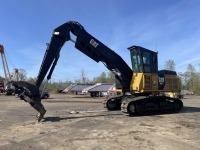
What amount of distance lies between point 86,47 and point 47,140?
8.80 m

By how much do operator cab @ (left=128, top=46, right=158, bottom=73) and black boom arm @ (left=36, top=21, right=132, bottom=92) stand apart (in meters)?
0.77

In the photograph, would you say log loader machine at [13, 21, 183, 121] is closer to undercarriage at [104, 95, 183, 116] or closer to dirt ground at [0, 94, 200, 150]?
undercarriage at [104, 95, 183, 116]

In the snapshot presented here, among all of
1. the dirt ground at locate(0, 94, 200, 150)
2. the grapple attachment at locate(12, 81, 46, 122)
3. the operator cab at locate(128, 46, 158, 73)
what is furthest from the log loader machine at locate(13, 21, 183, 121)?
the dirt ground at locate(0, 94, 200, 150)

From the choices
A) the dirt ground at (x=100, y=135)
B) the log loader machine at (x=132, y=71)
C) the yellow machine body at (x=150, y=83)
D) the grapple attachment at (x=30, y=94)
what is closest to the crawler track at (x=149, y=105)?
the log loader machine at (x=132, y=71)

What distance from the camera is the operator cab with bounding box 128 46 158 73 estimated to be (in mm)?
18797

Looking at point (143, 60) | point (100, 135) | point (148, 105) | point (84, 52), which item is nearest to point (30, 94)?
point (84, 52)

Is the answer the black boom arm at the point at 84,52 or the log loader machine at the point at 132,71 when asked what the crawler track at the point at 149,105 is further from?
the black boom arm at the point at 84,52

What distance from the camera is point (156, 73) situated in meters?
19.2

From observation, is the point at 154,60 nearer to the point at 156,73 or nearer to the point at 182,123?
the point at 156,73

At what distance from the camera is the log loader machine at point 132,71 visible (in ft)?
55.3

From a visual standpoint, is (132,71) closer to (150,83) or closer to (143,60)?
(143,60)

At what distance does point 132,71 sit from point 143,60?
1165 millimetres

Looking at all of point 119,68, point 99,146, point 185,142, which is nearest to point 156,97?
point 119,68

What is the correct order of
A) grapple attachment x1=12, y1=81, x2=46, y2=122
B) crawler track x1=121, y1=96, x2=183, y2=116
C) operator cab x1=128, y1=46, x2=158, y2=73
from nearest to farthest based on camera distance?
grapple attachment x1=12, y1=81, x2=46, y2=122, crawler track x1=121, y1=96, x2=183, y2=116, operator cab x1=128, y1=46, x2=158, y2=73
